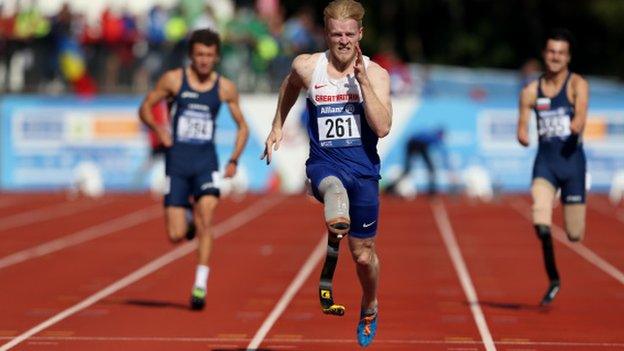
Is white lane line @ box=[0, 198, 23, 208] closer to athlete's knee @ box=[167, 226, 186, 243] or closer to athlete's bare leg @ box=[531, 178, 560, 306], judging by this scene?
athlete's knee @ box=[167, 226, 186, 243]

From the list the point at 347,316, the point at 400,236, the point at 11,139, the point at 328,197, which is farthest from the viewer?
the point at 11,139

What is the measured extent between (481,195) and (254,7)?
1423 centimetres

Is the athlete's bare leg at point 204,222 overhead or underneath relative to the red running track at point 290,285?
overhead

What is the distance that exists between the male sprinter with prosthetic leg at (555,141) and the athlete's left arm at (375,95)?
3.95 metres

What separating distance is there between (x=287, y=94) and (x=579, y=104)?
397cm

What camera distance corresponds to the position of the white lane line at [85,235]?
58.6 feet

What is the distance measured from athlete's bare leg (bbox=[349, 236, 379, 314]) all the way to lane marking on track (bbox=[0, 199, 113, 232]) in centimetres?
1379

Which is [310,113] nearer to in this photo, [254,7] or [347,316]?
[347,316]

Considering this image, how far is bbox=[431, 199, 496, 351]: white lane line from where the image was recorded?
11.2m

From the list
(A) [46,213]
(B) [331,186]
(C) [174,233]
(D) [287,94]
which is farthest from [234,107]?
(A) [46,213]

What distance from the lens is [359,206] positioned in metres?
9.11

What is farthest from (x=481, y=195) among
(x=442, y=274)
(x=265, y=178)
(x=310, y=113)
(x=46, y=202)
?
(x=310, y=113)

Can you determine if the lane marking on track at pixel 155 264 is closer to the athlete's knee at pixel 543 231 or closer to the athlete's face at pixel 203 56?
the athlete's face at pixel 203 56

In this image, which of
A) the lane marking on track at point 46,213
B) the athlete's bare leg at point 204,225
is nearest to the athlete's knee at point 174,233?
the athlete's bare leg at point 204,225
